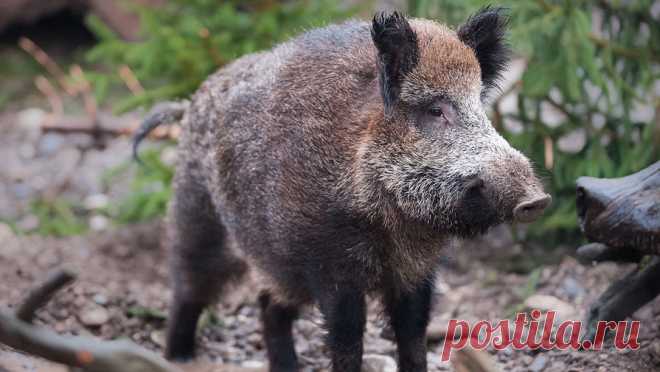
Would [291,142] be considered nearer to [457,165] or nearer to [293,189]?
[293,189]

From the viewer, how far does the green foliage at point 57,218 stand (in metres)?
7.66

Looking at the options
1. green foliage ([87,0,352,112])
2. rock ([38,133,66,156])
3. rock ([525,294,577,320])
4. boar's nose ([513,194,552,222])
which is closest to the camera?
boar's nose ([513,194,552,222])

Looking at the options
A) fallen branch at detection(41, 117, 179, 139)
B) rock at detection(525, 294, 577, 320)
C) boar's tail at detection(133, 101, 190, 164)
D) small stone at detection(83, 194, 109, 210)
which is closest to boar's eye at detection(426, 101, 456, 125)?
rock at detection(525, 294, 577, 320)

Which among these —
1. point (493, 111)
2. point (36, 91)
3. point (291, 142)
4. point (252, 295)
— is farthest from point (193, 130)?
point (36, 91)

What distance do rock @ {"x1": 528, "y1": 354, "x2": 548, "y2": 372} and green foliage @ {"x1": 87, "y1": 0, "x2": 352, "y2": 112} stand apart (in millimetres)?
3112

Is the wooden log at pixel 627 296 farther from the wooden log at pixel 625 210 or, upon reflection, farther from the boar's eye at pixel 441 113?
the boar's eye at pixel 441 113

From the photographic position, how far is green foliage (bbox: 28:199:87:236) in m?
7.66

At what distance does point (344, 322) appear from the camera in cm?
391

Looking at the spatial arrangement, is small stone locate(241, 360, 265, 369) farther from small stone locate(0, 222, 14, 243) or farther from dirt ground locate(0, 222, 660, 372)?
small stone locate(0, 222, 14, 243)

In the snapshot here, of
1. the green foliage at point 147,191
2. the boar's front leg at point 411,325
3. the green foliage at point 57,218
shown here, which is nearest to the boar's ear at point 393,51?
the boar's front leg at point 411,325

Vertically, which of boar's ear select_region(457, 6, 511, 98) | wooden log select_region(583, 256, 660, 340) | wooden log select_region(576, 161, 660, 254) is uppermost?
boar's ear select_region(457, 6, 511, 98)

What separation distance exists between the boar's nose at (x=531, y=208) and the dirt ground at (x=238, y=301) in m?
1.07

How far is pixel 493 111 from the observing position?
6379mm

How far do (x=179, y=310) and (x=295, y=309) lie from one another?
103 centimetres
